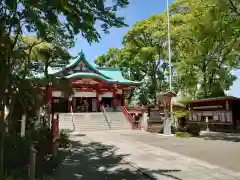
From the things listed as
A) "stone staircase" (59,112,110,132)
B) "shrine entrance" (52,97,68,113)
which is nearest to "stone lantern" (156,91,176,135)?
"stone staircase" (59,112,110,132)

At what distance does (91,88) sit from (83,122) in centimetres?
799

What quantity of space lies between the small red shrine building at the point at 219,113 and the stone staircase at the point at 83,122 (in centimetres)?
849

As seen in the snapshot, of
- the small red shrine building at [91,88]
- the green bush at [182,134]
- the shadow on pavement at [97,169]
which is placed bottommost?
the shadow on pavement at [97,169]

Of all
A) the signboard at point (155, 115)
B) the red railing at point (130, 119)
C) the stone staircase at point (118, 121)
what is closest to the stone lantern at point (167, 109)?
the signboard at point (155, 115)

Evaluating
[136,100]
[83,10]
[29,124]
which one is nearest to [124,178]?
[83,10]

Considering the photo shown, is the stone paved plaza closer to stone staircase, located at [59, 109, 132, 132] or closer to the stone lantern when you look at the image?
the stone lantern

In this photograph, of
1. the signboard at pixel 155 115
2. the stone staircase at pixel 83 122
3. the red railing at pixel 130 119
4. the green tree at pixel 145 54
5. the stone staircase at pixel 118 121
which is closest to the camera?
the signboard at pixel 155 115

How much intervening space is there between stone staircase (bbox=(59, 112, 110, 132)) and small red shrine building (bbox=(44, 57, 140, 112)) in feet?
7.85

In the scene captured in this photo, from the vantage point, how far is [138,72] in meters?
38.0

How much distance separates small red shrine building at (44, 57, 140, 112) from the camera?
97.1 feet

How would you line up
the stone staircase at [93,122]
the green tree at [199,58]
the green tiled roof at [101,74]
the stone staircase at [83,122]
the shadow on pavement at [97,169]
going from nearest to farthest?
the shadow on pavement at [97,169] < the green tree at [199,58] < the stone staircase at [83,122] < the stone staircase at [93,122] < the green tiled roof at [101,74]

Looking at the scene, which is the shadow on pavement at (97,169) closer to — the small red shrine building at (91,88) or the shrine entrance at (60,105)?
the small red shrine building at (91,88)

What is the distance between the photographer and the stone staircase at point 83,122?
2353 centimetres

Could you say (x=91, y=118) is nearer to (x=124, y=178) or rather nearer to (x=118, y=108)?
(x=118, y=108)
